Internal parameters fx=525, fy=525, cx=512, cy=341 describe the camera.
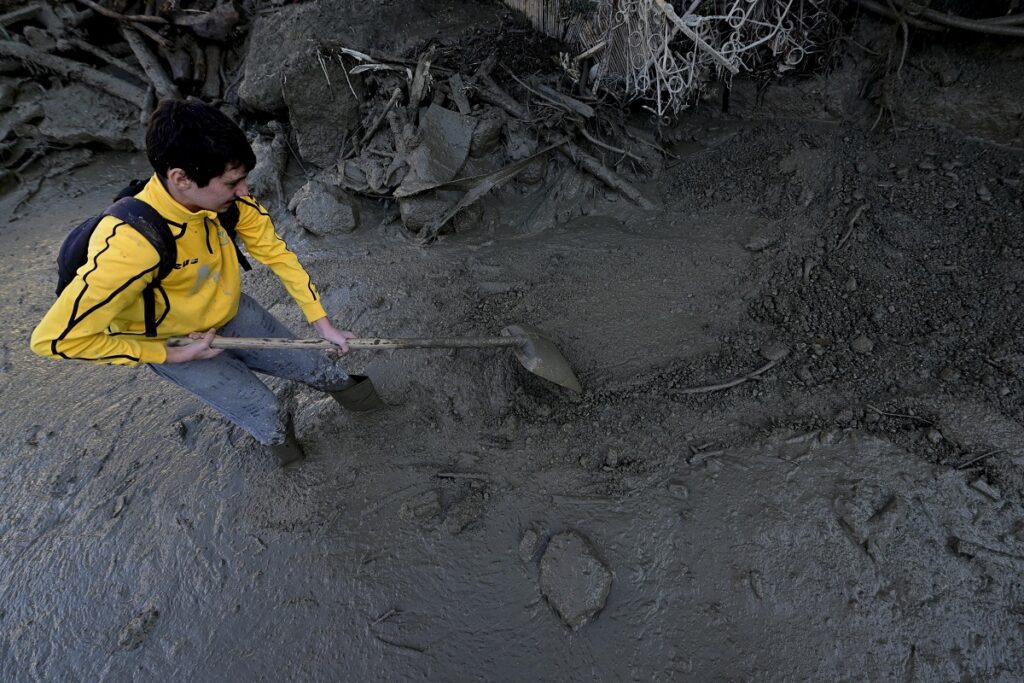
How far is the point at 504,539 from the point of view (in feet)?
7.96

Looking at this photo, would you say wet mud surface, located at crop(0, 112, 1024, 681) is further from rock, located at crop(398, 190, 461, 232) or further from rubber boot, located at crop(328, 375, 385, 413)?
rock, located at crop(398, 190, 461, 232)

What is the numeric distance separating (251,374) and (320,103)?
3.05 m

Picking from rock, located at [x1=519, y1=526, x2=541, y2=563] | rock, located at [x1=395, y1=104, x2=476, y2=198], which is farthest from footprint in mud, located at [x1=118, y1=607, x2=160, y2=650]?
rock, located at [x1=395, y1=104, x2=476, y2=198]

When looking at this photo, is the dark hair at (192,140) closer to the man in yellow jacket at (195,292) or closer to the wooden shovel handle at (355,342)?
the man in yellow jacket at (195,292)

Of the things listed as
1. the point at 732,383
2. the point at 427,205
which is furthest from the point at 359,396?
the point at 732,383

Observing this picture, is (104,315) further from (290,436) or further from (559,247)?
(559,247)

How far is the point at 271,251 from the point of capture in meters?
2.32

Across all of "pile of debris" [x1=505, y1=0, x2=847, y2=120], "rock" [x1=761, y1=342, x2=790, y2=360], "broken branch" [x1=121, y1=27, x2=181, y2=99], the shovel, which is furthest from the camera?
"broken branch" [x1=121, y1=27, x2=181, y2=99]

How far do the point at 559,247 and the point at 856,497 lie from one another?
229 cm

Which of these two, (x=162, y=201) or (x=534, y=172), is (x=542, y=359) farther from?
(x=534, y=172)

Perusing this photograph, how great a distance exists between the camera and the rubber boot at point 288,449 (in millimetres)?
2619

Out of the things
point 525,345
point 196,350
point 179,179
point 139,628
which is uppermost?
point 179,179

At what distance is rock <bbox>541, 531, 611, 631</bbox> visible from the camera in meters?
2.17

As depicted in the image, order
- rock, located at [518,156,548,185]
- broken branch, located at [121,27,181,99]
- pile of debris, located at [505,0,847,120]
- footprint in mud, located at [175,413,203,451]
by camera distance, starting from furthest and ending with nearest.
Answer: broken branch, located at [121,27,181,99] < rock, located at [518,156,548,185] < pile of debris, located at [505,0,847,120] < footprint in mud, located at [175,413,203,451]
